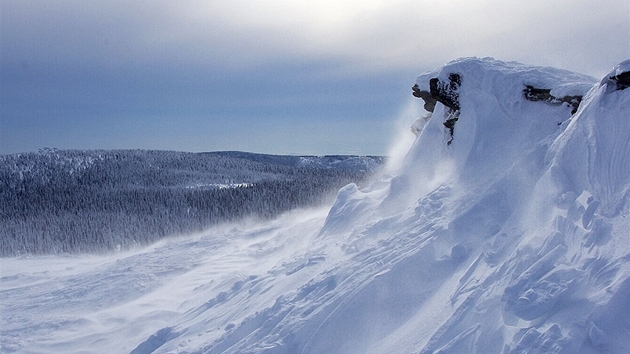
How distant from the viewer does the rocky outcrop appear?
32.7ft

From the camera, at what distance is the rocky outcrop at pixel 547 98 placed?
32.7 ft

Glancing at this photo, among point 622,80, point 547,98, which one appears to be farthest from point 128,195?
point 622,80

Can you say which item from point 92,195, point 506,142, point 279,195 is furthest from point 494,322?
point 92,195

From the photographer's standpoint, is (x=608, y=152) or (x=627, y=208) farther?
(x=608, y=152)

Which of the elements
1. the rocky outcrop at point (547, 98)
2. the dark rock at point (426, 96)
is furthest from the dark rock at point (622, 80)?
the dark rock at point (426, 96)

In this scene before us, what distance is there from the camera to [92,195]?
93.1 meters

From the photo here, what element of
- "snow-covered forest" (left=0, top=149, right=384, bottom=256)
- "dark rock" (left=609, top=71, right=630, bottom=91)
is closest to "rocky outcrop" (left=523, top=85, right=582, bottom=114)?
"dark rock" (left=609, top=71, right=630, bottom=91)

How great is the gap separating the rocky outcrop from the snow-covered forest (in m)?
18.3

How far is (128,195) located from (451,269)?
87.7 metres

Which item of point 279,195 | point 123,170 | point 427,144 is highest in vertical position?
point 123,170

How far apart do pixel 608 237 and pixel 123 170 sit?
13349 centimetres

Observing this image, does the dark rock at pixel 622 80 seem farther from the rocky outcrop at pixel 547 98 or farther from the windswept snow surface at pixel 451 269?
the rocky outcrop at pixel 547 98

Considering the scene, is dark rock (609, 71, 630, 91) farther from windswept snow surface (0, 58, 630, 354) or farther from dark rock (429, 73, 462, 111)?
dark rock (429, 73, 462, 111)

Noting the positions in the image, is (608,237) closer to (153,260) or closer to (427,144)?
(427,144)
